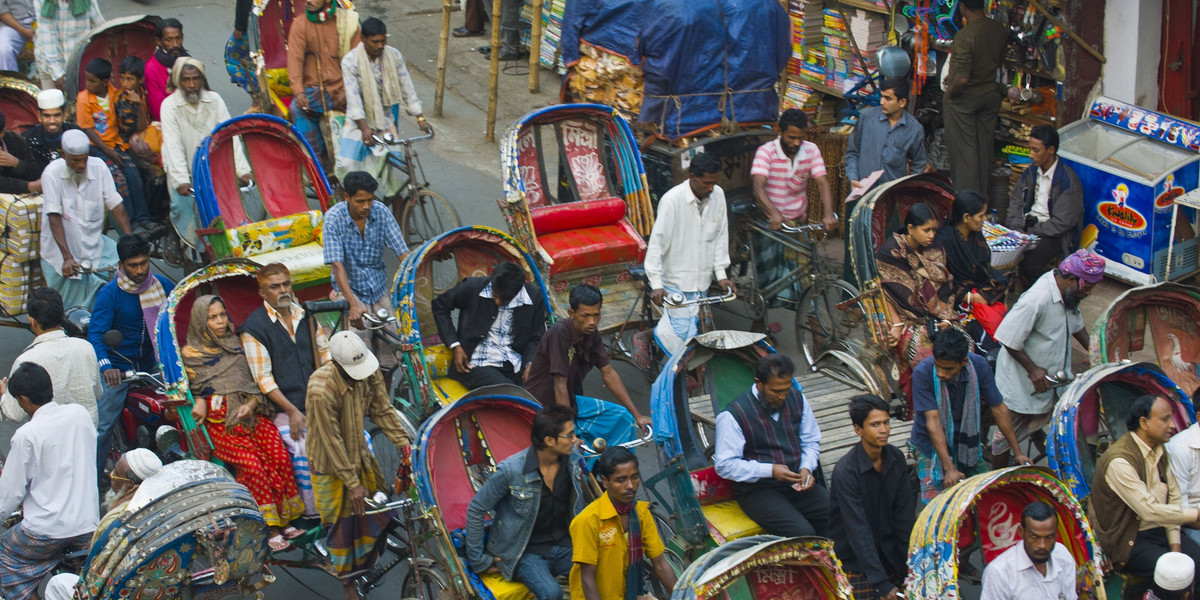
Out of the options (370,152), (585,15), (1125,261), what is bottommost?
(1125,261)

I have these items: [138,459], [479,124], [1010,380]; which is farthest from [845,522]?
[479,124]

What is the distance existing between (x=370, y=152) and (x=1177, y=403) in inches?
236

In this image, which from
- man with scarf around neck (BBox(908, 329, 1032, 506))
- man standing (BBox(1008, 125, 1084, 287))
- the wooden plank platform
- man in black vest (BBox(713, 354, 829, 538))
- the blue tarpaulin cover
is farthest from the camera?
the blue tarpaulin cover

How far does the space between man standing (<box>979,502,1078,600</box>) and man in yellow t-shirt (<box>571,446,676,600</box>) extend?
1.40 meters

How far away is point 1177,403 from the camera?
6.95 metres

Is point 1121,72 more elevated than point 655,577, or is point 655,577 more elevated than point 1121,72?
point 1121,72

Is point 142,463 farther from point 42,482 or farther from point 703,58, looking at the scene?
point 703,58

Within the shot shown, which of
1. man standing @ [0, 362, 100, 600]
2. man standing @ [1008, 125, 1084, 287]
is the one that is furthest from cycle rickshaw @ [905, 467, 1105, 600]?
man standing @ [0, 362, 100, 600]

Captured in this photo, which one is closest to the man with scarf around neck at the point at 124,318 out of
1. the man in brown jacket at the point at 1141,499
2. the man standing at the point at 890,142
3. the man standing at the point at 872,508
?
the man standing at the point at 872,508

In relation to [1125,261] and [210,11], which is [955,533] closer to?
[1125,261]

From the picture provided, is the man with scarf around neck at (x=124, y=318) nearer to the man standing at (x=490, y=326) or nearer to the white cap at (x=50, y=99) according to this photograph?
the man standing at (x=490, y=326)

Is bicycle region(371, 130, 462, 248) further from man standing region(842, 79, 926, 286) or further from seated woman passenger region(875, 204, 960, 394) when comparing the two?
seated woman passenger region(875, 204, 960, 394)

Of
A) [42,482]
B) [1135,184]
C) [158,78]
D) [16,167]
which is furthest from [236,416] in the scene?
[1135,184]

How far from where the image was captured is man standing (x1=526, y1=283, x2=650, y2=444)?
7.23 m
